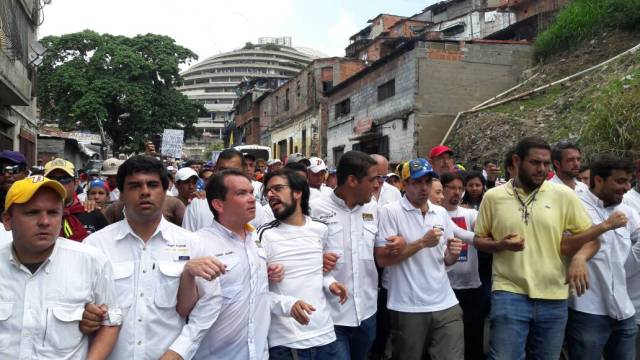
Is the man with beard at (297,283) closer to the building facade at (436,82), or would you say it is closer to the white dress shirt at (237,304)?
the white dress shirt at (237,304)

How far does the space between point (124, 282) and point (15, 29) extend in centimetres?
1246

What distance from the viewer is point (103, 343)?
239 centimetres

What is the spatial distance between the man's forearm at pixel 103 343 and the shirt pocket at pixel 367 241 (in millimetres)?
1863

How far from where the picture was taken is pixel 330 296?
139 inches

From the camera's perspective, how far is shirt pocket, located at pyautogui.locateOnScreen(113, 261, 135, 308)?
8.27 feet

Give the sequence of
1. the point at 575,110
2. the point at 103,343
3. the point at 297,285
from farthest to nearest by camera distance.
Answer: the point at 575,110 → the point at 297,285 → the point at 103,343

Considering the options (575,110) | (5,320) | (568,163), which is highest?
(575,110)

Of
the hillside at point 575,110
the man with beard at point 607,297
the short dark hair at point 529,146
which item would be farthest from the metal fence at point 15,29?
the hillside at point 575,110

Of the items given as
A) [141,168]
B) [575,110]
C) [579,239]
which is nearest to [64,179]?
[141,168]

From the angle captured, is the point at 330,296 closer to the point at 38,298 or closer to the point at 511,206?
the point at 511,206

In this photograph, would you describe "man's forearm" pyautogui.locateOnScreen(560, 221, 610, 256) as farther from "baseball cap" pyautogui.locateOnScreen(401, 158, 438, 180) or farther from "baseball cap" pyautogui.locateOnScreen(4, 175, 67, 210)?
"baseball cap" pyautogui.locateOnScreen(4, 175, 67, 210)

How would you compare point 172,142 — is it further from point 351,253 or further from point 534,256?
point 534,256

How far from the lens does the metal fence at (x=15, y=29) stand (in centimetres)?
1112

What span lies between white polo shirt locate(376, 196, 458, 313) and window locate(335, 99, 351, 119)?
2095 centimetres
